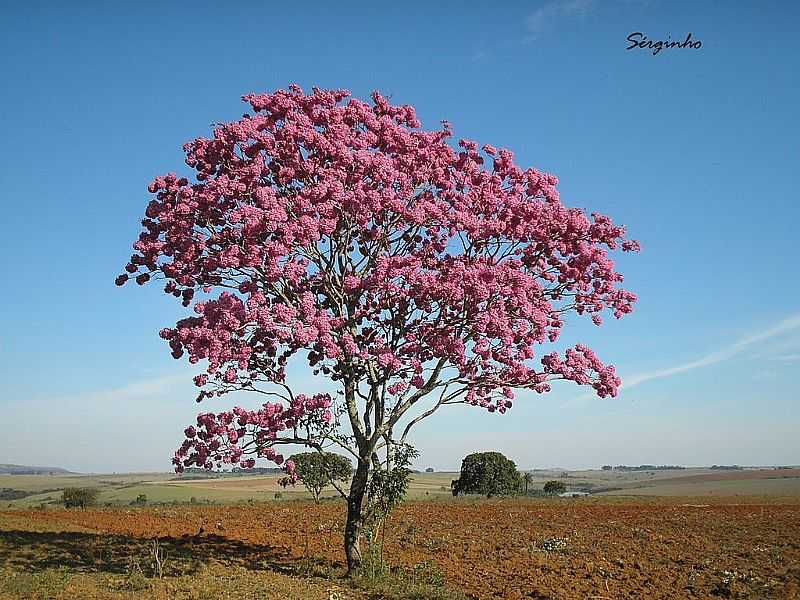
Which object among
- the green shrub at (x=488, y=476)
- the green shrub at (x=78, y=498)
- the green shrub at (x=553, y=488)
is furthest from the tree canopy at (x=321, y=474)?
the green shrub at (x=553, y=488)

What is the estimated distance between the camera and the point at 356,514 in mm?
18891

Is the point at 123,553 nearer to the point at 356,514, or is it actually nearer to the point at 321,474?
the point at 321,474

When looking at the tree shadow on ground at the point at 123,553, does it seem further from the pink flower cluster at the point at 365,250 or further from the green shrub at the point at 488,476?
the green shrub at the point at 488,476

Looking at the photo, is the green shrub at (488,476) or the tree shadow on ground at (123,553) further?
the green shrub at (488,476)

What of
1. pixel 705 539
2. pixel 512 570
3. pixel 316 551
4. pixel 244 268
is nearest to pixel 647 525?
pixel 705 539

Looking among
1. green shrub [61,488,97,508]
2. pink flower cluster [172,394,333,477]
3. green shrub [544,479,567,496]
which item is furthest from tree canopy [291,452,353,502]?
green shrub [544,479,567,496]

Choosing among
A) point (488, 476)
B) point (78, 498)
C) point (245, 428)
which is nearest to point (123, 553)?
point (245, 428)

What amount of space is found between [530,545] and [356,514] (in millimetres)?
8851

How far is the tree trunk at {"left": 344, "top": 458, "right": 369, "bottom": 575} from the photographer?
1891 centimetres

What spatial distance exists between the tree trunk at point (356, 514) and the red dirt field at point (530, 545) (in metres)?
1.87

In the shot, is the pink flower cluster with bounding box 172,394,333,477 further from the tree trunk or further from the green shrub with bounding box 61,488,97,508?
the green shrub with bounding box 61,488,97,508

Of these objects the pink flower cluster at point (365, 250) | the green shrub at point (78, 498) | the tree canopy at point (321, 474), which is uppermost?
the pink flower cluster at point (365, 250)

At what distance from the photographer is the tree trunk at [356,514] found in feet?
62.0

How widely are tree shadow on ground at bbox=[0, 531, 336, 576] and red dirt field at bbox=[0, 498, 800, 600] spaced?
12cm
